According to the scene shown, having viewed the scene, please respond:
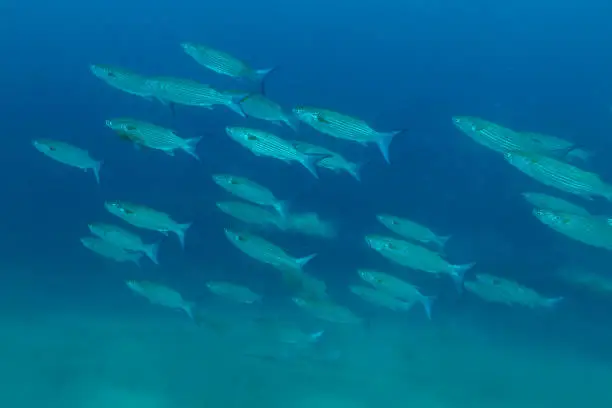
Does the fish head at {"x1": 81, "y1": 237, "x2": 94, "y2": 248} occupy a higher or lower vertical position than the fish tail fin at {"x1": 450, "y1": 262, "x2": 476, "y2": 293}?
lower

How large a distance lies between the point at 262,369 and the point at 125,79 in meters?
6.36

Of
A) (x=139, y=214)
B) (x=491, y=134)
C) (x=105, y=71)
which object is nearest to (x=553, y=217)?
(x=491, y=134)

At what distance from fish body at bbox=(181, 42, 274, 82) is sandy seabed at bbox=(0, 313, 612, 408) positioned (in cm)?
484

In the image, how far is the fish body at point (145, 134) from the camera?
19.7ft

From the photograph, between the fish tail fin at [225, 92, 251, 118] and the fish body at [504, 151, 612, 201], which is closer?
the fish body at [504, 151, 612, 201]

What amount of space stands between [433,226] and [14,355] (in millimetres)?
10515

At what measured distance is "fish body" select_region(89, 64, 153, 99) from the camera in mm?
6129

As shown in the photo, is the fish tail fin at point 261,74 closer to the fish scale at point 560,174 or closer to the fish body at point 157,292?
the fish scale at point 560,174

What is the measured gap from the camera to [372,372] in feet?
37.8

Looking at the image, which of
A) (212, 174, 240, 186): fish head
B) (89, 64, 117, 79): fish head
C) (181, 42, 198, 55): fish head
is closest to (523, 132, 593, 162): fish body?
(212, 174, 240, 186): fish head

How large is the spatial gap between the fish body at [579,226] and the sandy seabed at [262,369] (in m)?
5.34

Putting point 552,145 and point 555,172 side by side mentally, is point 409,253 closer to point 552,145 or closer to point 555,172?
point 555,172

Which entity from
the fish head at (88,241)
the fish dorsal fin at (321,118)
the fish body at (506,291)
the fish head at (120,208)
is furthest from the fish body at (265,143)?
the fish body at (506,291)

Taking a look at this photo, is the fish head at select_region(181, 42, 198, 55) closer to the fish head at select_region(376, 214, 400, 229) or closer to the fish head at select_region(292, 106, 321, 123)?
the fish head at select_region(292, 106, 321, 123)
